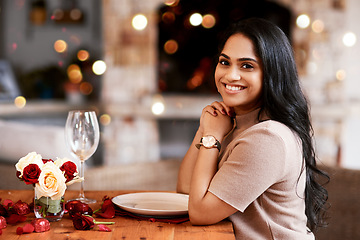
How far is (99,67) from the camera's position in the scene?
4902 mm

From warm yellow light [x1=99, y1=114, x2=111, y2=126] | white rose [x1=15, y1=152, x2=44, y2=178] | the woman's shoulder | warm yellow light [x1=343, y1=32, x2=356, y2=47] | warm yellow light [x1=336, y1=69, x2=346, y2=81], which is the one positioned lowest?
warm yellow light [x1=99, y1=114, x2=111, y2=126]

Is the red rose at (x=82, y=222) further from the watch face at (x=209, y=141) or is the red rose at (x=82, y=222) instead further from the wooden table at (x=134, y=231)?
the watch face at (x=209, y=141)

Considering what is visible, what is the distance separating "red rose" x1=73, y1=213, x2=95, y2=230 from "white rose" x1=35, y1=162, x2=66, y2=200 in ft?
0.25

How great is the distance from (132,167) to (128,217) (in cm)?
106

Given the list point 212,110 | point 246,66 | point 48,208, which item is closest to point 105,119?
point 212,110

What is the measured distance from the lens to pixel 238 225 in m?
1.32

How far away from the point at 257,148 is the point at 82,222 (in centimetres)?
48

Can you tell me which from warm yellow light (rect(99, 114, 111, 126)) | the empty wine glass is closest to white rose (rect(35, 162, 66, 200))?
the empty wine glass

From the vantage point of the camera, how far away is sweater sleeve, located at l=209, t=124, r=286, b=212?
124cm

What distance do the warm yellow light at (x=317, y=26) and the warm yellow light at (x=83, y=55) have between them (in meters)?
2.37

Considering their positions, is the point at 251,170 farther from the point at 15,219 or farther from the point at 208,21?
the point at 208,21

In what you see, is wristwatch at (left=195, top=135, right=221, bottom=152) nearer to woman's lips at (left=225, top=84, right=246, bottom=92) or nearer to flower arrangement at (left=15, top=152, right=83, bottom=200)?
woman's lips at (left=225, top=84, right=246, bottom=92)

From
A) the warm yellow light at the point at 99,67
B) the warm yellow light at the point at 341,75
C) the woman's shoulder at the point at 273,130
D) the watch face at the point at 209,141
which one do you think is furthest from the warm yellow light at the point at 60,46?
the woman's shoulder at the point at 273,130

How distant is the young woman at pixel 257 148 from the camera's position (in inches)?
49.2
